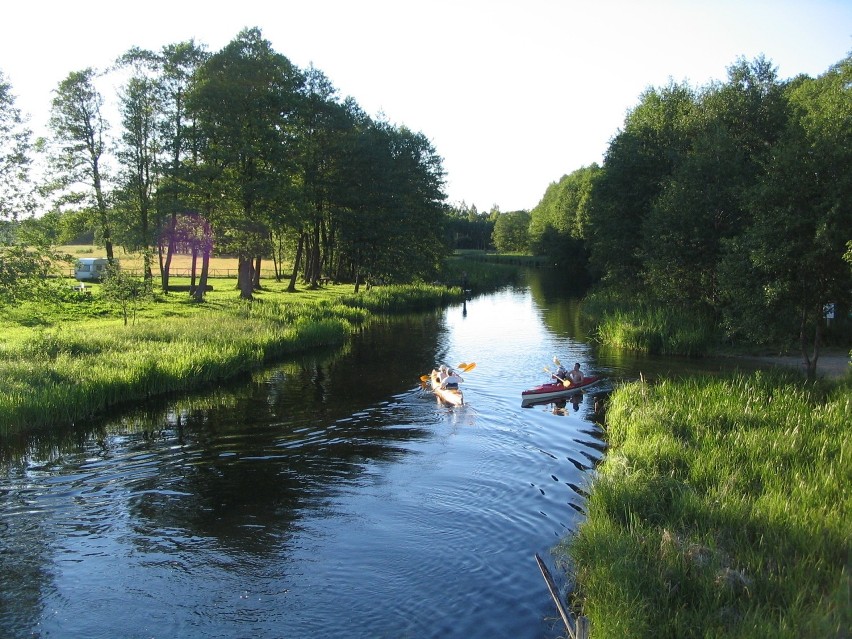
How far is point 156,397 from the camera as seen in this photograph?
2127 cm

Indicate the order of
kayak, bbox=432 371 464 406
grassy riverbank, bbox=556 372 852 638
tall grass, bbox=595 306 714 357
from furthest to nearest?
tall grass, bbox=595 306 714 357 → kayak, bbox=432 371 464 406 → grassy riverbank, bbox=556 372 852 638

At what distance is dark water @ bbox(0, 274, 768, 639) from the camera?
9.05 m

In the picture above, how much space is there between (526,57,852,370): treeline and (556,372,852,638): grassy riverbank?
5.69 meters

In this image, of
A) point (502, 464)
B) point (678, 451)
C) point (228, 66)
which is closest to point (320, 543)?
point (502, 464)

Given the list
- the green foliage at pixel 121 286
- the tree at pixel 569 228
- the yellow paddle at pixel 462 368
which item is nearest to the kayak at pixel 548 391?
the yellow paddle at pixel 462 368

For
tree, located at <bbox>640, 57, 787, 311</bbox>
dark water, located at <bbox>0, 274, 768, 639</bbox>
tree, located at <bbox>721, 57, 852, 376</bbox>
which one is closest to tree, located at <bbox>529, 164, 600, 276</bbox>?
tree, located at <bbox>640, 57, 787, 311</bbox>

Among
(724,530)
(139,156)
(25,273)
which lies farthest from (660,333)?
(139,156)

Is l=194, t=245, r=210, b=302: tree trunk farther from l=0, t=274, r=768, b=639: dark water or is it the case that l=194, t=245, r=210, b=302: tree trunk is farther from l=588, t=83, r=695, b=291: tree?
l=588, t=83, r=695, b=291: tree

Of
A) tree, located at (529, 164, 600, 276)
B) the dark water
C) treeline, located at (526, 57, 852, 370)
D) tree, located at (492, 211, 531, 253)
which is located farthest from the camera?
tree, located at (492, 211, 531, 253)

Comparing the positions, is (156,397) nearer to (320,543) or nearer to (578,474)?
(320,543)

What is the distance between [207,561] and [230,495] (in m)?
2.88

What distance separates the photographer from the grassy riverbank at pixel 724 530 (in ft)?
24.0

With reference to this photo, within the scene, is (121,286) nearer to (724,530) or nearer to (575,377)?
(575,377)

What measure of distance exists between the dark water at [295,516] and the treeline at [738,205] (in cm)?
762
